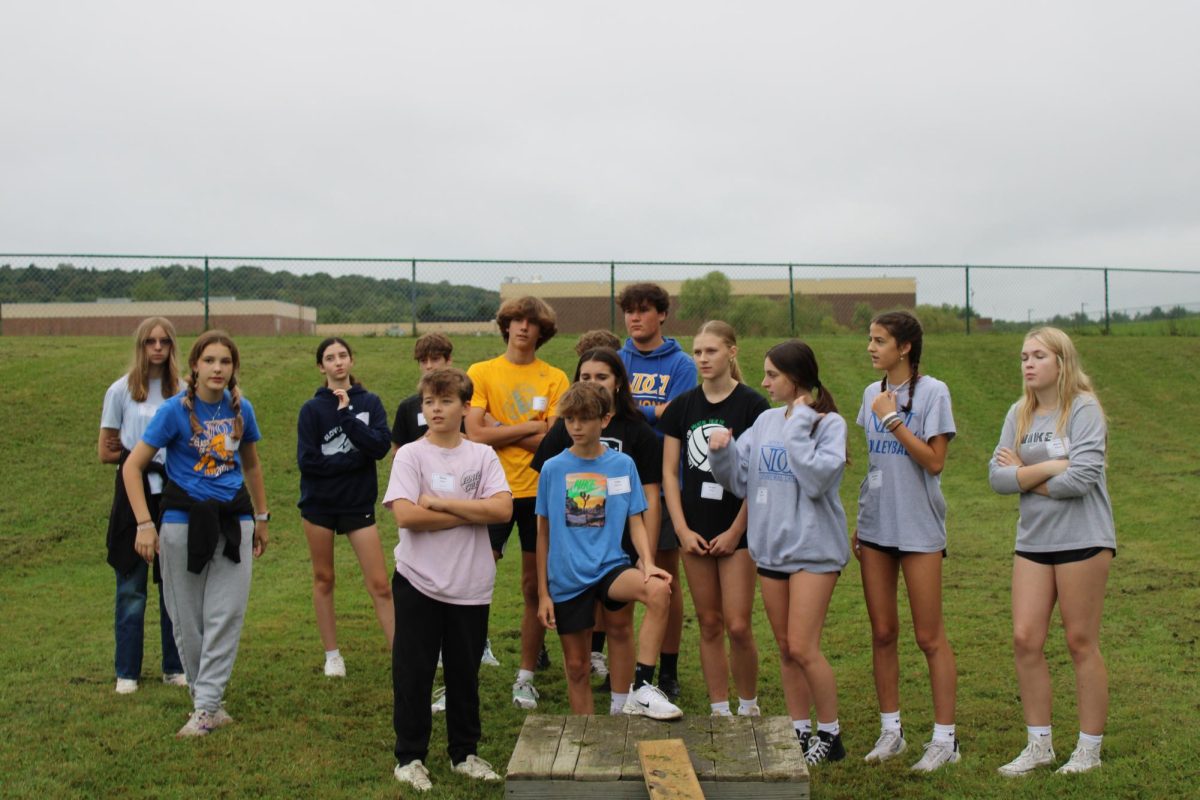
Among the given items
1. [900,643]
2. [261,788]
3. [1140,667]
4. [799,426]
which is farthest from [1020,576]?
[261,788]

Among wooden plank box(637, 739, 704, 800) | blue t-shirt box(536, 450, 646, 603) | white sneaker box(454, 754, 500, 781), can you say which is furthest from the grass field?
blue t-shirt box(536, 450, 646, 603)

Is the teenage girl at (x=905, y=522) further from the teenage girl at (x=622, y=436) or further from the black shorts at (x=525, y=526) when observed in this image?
the black shorts at (x=525, y=526)

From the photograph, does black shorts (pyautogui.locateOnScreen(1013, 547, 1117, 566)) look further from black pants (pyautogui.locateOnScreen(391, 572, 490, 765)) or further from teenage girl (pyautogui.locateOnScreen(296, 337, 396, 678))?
teenage girl (pyautogui.locateOnScreen(296, 337, 396, 678))

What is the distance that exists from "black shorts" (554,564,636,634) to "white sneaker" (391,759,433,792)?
805 millimetres

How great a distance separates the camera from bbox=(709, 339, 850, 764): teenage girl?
4.38 metres

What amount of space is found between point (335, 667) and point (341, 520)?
2.85 feet

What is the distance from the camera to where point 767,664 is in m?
6.38

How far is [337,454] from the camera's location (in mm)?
5809

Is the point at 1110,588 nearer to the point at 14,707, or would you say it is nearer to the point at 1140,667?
the point at 1140,667

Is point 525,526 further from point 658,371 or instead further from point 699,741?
point 699,741

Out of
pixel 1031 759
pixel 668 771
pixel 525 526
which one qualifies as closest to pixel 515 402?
pixel 525 526

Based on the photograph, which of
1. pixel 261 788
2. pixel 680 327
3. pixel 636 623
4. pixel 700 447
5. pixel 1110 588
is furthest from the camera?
pixel 680 327

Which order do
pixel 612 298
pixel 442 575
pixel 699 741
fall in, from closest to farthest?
pixel 699 741, pixel 442 575, pixel 612 298

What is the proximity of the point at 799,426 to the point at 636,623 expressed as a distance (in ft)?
10.8
